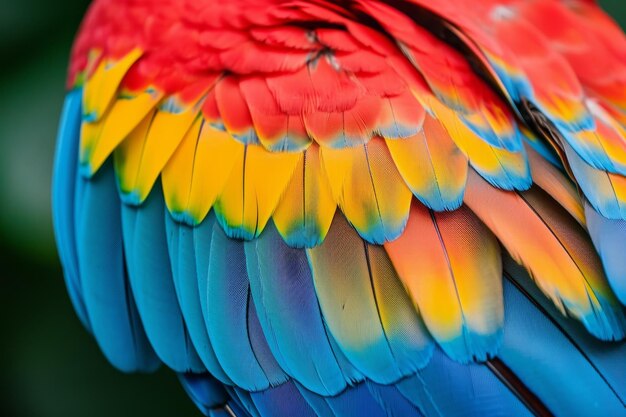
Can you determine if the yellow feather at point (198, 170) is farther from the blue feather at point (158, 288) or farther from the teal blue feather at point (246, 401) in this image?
the teal blue feather at point (246, 401)

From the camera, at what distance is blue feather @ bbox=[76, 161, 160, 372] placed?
2.02ft

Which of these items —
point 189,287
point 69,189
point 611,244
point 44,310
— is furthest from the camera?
point 44,310

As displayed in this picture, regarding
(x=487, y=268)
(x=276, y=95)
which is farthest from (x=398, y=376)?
(x=276, y=95)

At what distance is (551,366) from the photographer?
1.49ft

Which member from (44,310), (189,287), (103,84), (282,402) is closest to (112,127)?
(103,84)

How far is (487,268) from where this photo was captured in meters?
0.47

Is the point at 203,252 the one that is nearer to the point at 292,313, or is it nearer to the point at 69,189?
the point at 292,313

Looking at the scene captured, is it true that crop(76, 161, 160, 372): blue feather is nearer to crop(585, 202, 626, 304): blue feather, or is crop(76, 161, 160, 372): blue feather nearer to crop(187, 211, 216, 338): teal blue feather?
crop(187, 211, 216, 338): teal blue feather

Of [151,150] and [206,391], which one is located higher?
[151,150]

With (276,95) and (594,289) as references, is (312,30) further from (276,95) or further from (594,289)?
(594,289)

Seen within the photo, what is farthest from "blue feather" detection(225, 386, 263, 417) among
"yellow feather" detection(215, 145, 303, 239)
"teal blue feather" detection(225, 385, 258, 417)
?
"yellow feather" detection(215, 145, 303, 239)

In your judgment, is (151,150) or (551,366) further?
(151,150)

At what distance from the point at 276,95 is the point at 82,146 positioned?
7.7 inches

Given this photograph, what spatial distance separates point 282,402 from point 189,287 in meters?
0.11
